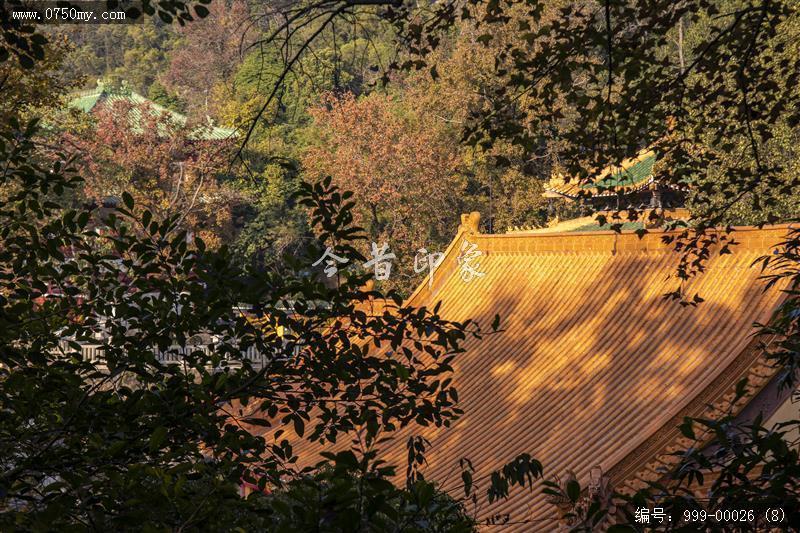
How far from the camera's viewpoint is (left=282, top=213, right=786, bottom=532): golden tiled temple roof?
6.84 metres

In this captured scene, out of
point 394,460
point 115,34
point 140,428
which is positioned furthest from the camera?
point 115,34

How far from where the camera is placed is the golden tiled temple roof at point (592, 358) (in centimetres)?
684

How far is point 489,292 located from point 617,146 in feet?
23.4

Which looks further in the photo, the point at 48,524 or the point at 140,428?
the point at 140,428

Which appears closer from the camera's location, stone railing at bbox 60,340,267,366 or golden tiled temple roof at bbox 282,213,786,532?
stone railing at bbox 60,340,267,366

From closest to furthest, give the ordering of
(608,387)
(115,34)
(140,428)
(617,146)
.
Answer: (140,428) → (617,146) → (608,387) → (115,34)

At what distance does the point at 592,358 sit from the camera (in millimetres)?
8781

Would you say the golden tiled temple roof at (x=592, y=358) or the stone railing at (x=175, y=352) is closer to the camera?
the stone railing at (x=175, y=352)

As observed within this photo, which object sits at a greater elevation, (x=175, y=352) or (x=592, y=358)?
(x=592, y=358)

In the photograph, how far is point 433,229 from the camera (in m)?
27.5

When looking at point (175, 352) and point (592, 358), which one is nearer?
point (175, 352)

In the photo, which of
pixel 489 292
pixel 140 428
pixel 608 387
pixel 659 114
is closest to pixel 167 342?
pixel 140 428

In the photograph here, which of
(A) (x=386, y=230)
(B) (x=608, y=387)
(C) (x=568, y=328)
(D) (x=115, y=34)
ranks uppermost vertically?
(D) (x=115, y=34)

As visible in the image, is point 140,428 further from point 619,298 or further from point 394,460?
point 619,298
